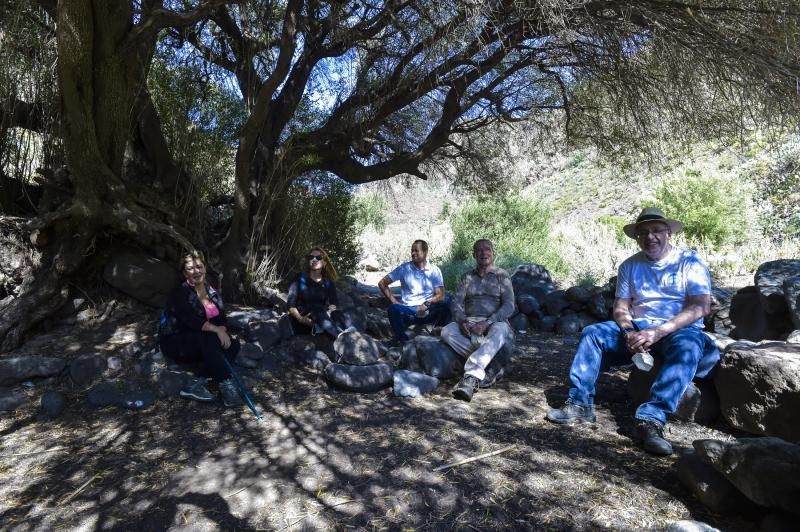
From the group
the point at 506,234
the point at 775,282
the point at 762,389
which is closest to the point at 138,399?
the point at 762,389

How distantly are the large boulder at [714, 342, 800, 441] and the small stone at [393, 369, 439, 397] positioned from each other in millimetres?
2023

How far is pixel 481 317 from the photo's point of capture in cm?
487

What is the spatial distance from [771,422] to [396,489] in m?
2.09

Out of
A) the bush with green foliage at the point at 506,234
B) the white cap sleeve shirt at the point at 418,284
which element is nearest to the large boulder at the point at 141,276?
the white cap sleeve shirt at the point at 418,284

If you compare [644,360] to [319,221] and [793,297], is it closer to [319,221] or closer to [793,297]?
[793,297]

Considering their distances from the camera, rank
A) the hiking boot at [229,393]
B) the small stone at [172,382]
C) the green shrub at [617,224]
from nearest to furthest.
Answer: the hiking boot at [229,393]
the small stone at [172,382]
the green shrub at [617,224]

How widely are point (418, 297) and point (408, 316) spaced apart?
0.81 ft

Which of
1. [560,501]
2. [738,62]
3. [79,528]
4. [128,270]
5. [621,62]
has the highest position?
[621,62]

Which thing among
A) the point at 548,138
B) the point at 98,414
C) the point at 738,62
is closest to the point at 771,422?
the point at 738,62

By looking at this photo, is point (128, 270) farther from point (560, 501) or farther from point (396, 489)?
point (560, 501)

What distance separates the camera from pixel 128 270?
209 inches

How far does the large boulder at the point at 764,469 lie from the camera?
7.21 feet

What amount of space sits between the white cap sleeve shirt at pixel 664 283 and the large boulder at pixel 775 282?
1594mm

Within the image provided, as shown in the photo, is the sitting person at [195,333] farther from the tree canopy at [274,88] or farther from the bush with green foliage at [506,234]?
the bush with green foliage at [506,234]
